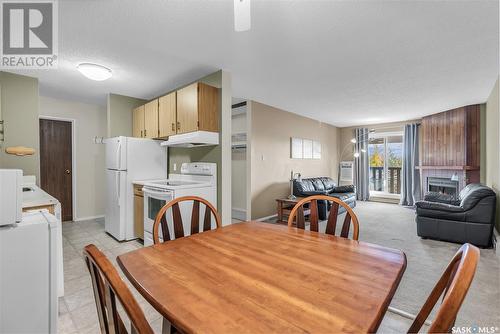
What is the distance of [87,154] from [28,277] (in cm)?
402

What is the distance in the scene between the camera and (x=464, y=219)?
11.1ft

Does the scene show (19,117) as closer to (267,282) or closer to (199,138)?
(199,138)

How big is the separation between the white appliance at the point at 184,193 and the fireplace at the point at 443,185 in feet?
17.7

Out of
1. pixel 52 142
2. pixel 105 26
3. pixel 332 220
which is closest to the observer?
pixel 332 220

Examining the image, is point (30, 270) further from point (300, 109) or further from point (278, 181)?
point (300, 109)

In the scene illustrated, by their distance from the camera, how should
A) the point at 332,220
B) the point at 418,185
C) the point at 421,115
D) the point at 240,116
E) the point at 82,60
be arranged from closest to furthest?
the point at 332,220 < the point at 82,60 < the point at 240,116 < the point at 421,115 < the point at 418,185

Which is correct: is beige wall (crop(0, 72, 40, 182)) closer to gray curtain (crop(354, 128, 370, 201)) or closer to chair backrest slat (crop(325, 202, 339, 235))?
chair backrest slat (crop(325, 202, 339, 235))

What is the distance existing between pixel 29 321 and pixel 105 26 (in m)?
2.31

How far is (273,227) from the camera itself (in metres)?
1.66

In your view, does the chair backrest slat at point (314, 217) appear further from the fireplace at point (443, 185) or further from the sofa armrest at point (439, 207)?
the fireplace at point (443, 185)

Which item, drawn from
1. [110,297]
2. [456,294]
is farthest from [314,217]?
[110,297]

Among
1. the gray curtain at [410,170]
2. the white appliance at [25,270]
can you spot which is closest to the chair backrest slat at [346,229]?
the white appliance at [25,270]

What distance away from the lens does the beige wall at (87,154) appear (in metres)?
4.61

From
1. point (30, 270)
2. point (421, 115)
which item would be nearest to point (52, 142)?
point (30, 270)
